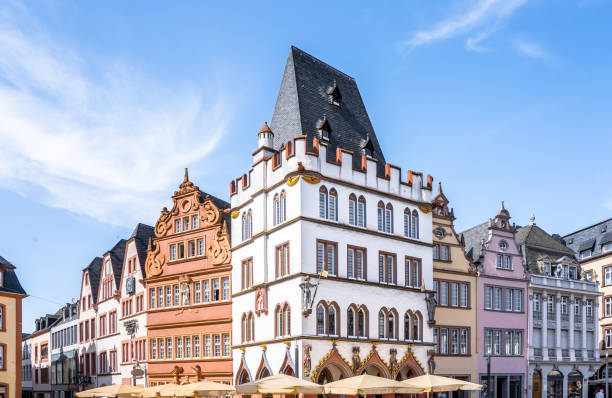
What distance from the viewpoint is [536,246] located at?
62156mm

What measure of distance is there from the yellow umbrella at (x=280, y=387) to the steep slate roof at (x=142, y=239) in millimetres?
25874

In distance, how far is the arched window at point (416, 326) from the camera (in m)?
45.3

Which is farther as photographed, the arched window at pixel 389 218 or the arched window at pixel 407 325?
the arched window at pixel 389 218

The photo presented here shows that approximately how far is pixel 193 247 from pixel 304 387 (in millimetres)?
21254

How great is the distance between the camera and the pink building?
5584 centimetres

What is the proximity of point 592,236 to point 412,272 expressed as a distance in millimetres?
35424

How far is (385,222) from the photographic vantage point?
4494 cm

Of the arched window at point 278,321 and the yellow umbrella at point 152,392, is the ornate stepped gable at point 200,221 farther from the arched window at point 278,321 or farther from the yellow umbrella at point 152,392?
the yellow umbrella at point 152,392

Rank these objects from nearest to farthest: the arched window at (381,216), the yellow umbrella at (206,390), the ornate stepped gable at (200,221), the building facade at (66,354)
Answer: the yellow umbrella at (206,390)
the arched window at (381,216)
the ornate stepped gable at (200,221)
the building facade at (66,354)

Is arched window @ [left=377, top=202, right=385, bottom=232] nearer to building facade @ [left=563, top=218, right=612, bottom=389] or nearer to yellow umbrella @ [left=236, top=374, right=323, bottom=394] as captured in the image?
yellow umbrella @ [left=236, top=374, right=323, bottom=394]

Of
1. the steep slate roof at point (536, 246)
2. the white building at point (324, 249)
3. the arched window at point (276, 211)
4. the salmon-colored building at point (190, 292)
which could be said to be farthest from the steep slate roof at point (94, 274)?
the steep slate roof at point (536, 246)

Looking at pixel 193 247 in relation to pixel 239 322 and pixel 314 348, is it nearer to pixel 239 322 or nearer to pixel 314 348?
pixel 239 322

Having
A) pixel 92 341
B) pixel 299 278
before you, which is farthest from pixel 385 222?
pixel 92 341

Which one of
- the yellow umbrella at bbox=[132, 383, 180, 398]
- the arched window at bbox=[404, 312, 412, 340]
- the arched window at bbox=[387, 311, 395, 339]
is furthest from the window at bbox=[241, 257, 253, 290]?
the arched window at bbox=[404, 312, 412, 340]
